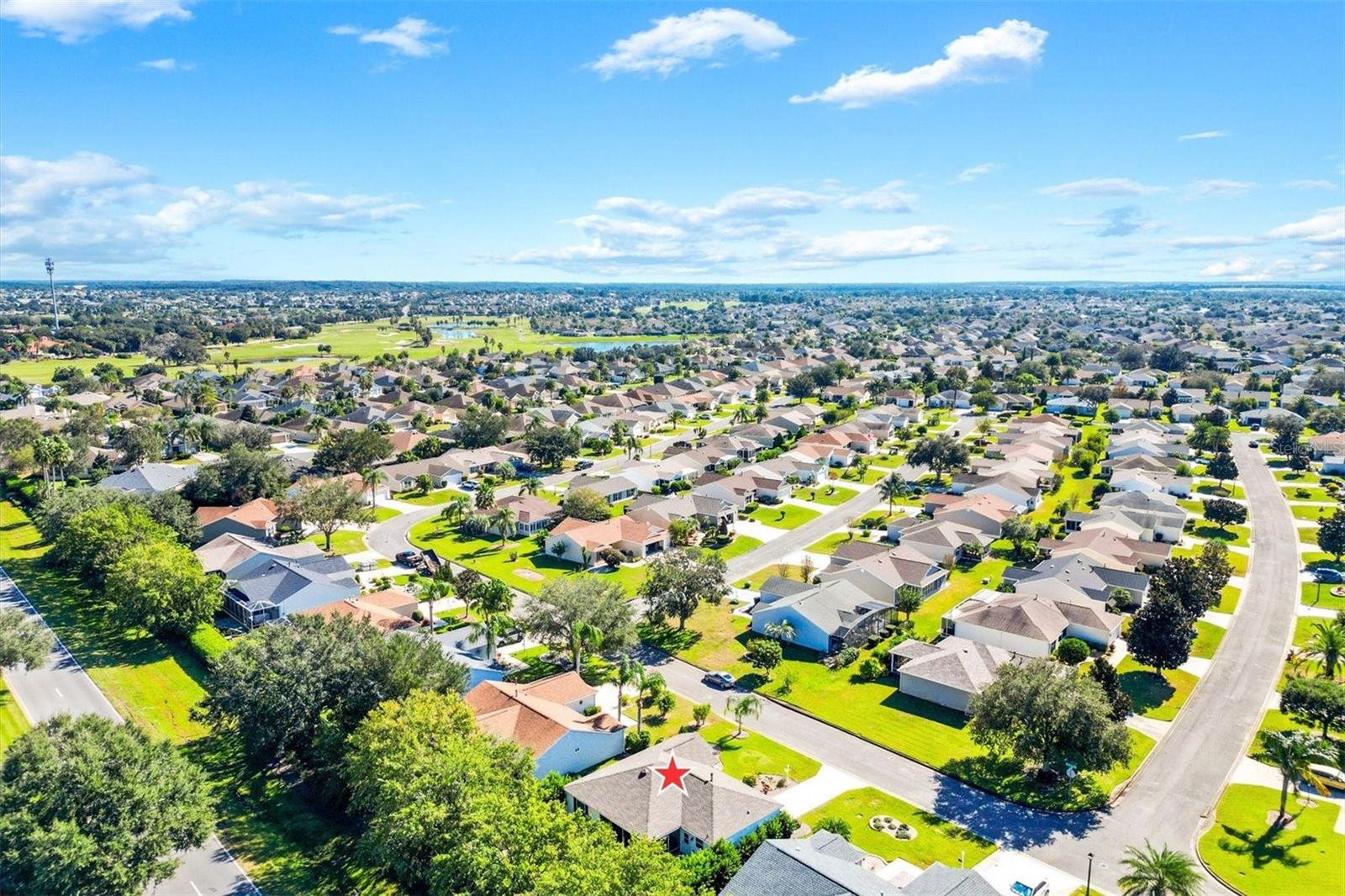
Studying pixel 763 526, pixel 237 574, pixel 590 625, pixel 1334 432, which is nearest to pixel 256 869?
pixel 590 625

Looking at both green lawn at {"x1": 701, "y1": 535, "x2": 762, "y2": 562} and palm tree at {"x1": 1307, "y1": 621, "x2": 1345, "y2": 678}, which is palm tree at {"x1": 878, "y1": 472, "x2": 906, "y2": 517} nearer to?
green lawn at {"x1": 701, "y1": 535, "x2": 762, "y2": 562}

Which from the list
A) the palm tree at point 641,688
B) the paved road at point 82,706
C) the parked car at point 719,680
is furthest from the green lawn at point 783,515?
the paved road at point 82,706

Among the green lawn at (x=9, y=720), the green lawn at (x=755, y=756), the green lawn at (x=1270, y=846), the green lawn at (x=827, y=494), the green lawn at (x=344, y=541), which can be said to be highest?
the green lawn at (x=827, y=494)

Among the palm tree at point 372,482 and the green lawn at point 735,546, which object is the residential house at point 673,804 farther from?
the palm tree at point 372,482

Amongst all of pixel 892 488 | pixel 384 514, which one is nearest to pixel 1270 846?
pixel 892 488

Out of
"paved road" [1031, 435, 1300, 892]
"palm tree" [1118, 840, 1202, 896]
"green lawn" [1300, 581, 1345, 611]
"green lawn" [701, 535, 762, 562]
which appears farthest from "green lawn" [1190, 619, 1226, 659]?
"green lawn" [701, 535, 762, 562]

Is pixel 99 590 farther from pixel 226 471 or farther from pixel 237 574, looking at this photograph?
pixel 226 471
